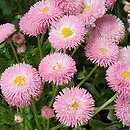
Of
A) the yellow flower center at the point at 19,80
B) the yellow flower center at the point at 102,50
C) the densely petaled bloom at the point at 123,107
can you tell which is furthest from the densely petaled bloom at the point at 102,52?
the yellow flower center at the point at 19,80

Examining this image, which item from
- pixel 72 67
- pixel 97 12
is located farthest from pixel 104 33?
→ pixel 72 67

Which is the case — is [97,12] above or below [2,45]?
above

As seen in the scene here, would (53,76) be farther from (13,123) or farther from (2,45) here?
(2,45)

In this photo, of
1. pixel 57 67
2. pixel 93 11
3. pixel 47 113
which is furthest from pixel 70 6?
pixel 47 113

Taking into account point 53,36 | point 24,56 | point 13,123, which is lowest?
point 13,123

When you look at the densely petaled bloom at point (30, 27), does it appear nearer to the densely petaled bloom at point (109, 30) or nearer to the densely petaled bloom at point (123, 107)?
the densely petaled bloom at point (109, 30)

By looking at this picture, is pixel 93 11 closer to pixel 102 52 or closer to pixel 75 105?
pixel 102 52
